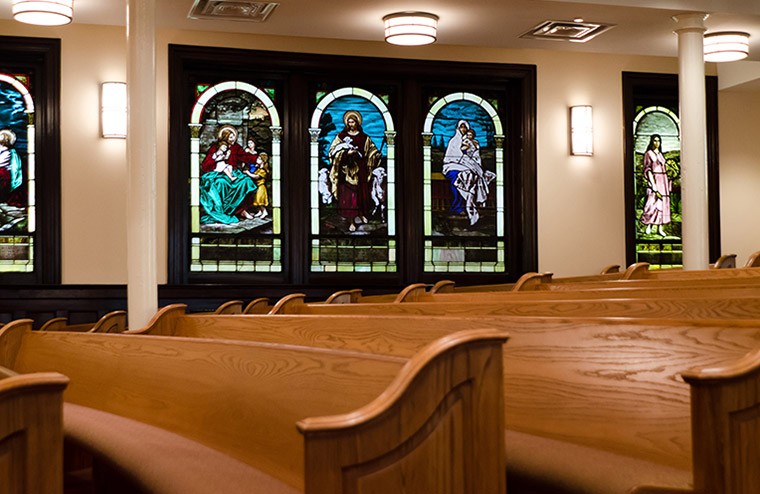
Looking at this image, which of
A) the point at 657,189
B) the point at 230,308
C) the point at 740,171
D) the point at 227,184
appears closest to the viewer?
the point at 230,308

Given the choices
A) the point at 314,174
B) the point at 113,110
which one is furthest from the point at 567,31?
the point at 113,110

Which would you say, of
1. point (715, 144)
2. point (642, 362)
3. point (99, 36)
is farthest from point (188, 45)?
point (642, 362)

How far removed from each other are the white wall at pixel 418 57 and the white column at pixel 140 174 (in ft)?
7.16

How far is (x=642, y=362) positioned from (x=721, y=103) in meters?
7.75

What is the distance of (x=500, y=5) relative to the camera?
7320 mm

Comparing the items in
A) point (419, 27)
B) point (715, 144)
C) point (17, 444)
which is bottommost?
point (17, 444)

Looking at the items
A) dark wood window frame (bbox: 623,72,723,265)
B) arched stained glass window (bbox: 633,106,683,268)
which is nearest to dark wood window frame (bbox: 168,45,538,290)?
dark wood window frame (bbox: 623,72,723,265)

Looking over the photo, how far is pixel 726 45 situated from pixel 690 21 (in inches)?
26.4

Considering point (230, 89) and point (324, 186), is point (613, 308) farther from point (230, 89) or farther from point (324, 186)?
point (230, 89)

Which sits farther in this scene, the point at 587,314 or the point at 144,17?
the point at 144,17

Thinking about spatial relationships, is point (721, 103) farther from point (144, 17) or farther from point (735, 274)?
point (144, 17)

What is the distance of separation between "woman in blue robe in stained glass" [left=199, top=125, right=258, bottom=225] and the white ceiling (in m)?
1.01

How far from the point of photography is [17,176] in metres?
7.88

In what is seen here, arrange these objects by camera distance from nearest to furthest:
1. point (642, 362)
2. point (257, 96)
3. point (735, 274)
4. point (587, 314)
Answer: point (642, 362) → point (587, 314) → point (735, 274) → point (257, 96)
